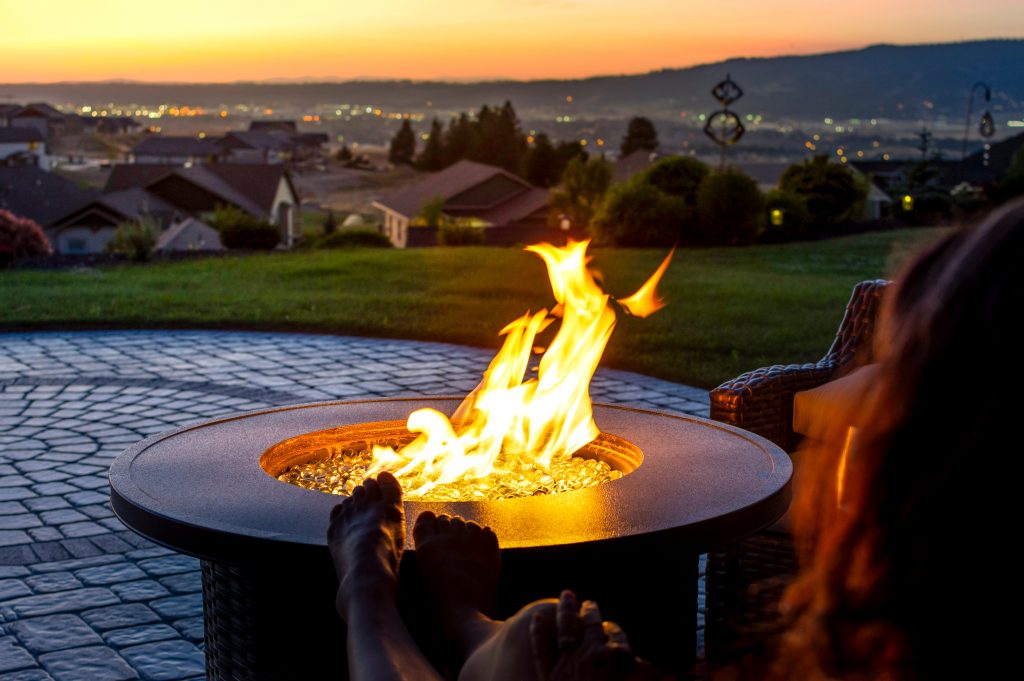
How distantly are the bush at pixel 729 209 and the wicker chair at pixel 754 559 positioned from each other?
1443cm

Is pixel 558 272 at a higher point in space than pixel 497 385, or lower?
higher

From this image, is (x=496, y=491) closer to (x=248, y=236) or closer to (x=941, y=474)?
(x=941, y=474)

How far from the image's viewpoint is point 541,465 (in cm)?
330

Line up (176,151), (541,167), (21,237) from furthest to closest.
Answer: (176,151) < (541,167) < (21,237)

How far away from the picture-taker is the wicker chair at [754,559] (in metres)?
3.11

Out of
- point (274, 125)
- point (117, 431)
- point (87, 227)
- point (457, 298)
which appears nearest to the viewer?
point (117, 431)

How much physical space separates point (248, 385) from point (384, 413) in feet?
13.0

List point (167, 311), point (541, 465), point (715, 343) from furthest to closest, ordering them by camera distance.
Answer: point (167, 311) < point (715, 343) < point (541, 465)

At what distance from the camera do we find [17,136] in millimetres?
100750

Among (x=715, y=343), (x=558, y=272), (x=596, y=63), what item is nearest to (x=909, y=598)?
(x=558, y=272)

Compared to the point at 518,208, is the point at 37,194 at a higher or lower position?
lower


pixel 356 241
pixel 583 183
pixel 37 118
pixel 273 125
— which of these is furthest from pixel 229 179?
pixel 273 125

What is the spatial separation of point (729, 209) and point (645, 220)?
4.59 ft

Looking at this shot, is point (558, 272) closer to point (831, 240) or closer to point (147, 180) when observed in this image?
point (831, 240)
